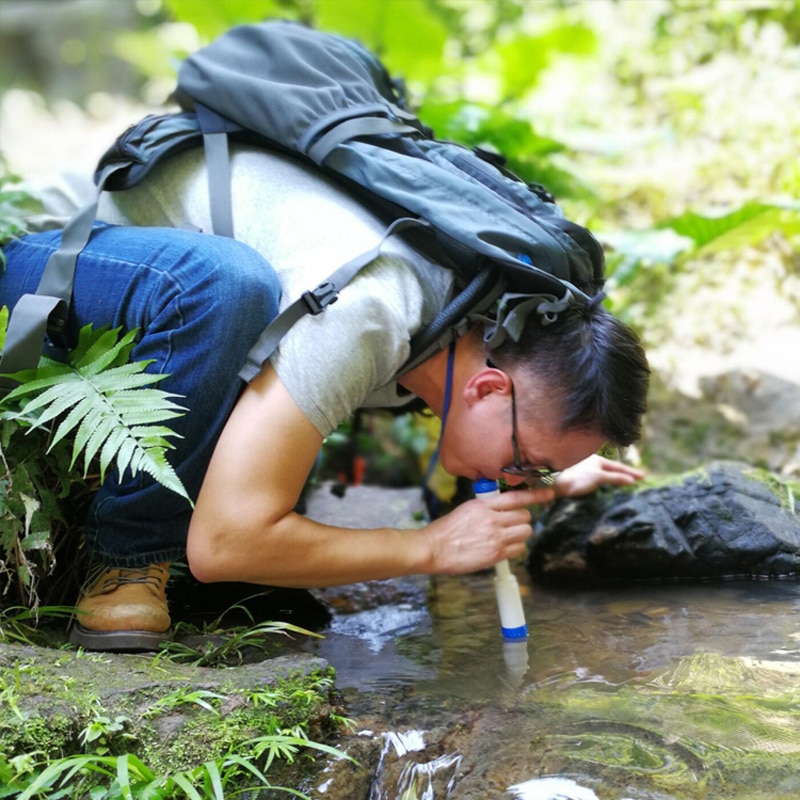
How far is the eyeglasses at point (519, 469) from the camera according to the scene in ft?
7.15

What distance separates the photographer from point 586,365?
2.10 metres

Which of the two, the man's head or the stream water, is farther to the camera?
the man's head

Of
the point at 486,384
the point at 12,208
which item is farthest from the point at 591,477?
the point at 12,208

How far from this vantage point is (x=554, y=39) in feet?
19.0

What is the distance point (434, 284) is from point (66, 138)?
23.2ft

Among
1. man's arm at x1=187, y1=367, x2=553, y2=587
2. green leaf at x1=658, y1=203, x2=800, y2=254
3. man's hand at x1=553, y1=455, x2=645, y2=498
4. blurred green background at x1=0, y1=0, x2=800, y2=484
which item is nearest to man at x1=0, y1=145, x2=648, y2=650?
man's arm at x1=187, y1=367, x2=553, y2=587

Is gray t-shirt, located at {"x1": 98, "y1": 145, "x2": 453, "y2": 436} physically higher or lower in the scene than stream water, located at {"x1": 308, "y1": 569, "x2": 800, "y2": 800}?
higher

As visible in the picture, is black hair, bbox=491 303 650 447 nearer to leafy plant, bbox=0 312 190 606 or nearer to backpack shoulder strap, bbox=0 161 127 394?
leafy plant, bbox=0 312 190 606

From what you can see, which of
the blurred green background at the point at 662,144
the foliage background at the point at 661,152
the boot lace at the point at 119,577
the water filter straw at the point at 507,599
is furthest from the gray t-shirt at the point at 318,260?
the blurred green background at the point at 662,144

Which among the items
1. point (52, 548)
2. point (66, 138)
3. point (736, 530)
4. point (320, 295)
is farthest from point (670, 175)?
point (66, 138)

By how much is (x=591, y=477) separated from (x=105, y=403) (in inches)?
65.9

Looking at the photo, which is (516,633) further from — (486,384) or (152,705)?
(152,705)

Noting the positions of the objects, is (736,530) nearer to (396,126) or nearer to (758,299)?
(396,126)

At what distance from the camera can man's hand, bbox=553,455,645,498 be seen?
9.78 ft
